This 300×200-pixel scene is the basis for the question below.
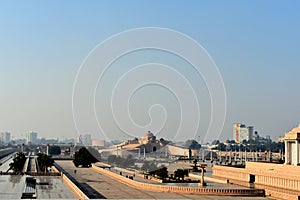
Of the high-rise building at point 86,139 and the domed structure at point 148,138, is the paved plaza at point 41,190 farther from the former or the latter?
the domed structure at point 148,138

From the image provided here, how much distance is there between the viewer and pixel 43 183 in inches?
1275

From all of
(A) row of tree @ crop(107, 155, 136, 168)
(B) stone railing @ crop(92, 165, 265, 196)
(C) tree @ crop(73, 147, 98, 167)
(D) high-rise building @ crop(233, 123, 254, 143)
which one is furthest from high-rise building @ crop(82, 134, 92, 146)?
(D) high-rise building @ crop(233, 123, 254, 143)

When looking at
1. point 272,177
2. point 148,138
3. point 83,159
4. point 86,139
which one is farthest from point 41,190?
point 148,138

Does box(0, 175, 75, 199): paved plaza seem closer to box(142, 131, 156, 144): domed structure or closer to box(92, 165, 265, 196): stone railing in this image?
box(92, 165, 265, 196): stone railing

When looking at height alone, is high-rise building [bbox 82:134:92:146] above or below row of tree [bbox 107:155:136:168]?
above

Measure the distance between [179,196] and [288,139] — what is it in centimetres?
769

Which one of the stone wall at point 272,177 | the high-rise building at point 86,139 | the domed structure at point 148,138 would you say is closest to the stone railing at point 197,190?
the stone wall at point 272,177

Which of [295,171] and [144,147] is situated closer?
[295,171]

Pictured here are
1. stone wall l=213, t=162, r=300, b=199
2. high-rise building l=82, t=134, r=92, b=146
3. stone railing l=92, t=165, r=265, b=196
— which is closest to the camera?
stone railing l=92, t=165, r=265, b=196

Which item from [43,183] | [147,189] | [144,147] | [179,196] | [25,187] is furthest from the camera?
[144,147]

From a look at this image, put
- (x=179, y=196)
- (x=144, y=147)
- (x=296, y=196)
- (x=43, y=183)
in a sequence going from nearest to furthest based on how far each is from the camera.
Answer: (x=296, y=196) < (x=179, y=196) < (x=43, y=183) < (x=144, y=147)

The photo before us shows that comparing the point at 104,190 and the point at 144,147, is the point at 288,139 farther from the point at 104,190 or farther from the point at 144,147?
the point at 144,147

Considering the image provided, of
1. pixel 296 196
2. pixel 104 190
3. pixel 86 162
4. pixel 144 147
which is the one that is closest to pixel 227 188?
pixel 296 196

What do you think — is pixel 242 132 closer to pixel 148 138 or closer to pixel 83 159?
pixel 148 138
